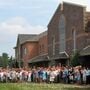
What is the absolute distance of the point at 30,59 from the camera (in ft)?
286

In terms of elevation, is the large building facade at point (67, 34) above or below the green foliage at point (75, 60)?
above

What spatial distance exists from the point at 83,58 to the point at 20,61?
38.7 m

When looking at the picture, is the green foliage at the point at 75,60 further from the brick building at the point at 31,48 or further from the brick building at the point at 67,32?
the brick building at the point at 31,48

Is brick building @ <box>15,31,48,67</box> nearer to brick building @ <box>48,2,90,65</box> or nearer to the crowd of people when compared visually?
brick building @ <box>48,2,90,65</box>

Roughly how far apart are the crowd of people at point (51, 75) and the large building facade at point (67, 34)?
6.22 m

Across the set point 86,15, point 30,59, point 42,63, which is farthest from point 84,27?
point 30,59

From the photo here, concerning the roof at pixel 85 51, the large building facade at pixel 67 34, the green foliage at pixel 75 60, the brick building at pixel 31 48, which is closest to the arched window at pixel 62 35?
the large building facade at pixel 67 34

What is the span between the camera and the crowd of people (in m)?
43.0

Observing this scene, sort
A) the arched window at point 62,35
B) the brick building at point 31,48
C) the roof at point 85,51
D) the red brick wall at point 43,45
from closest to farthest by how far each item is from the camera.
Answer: the roof at point 85,51 < the arched window at point 62,35 < the red brick wall at point 43,45 < the brick building at point 31,48

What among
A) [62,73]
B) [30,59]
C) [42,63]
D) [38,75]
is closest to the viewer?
[62,73]

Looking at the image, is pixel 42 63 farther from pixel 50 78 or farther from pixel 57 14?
pixel 50 78

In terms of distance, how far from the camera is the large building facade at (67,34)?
57.7 m

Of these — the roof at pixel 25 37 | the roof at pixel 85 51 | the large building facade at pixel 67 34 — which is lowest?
the roof at pixel 85 51

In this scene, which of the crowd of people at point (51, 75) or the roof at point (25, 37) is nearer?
the crowd of people at point (51, 75)
